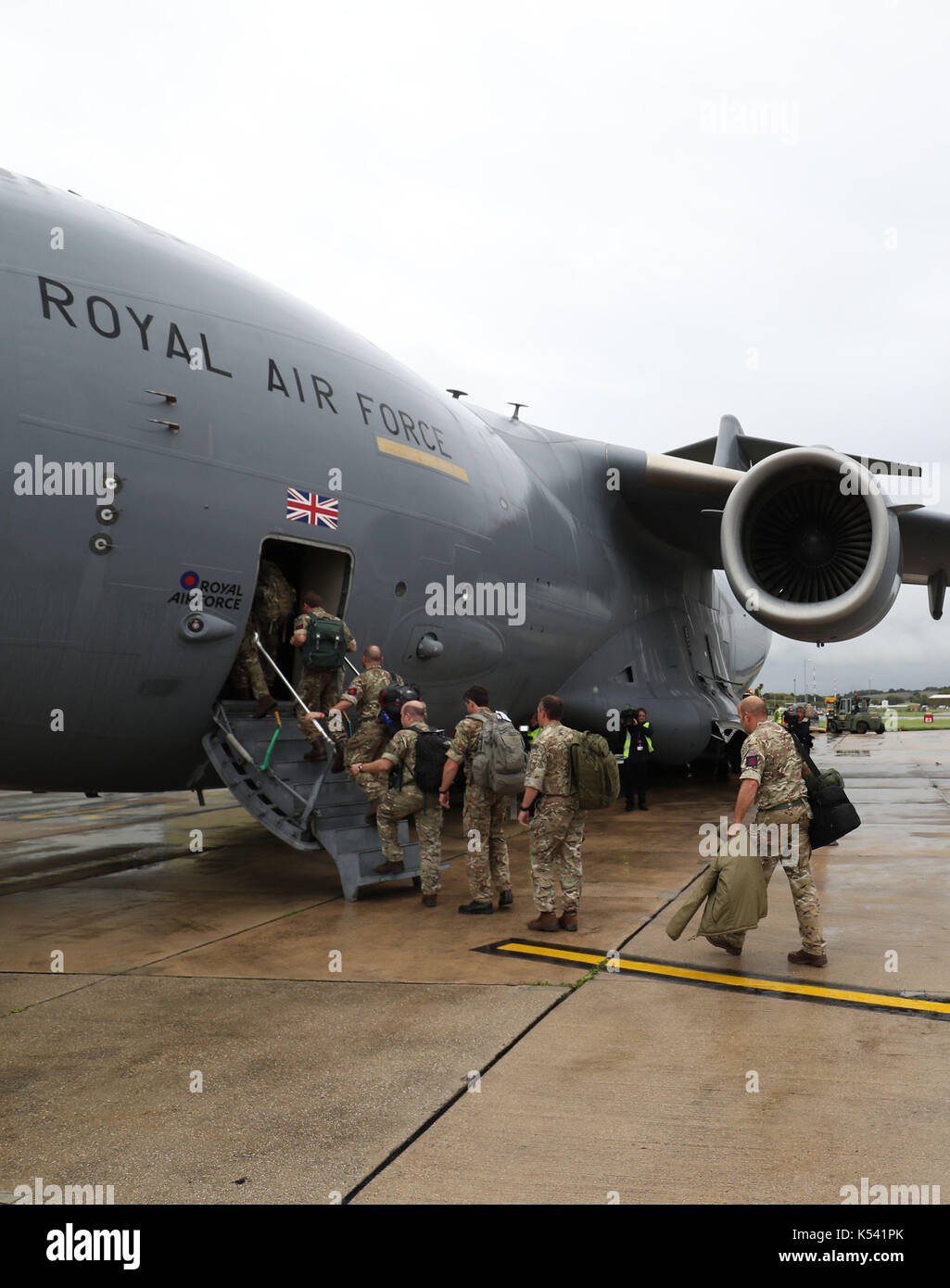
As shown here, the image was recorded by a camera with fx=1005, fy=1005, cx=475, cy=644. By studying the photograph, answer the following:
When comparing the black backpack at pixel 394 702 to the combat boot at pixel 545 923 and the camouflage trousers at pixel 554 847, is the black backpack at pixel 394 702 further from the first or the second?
the combat boot at pixel 545 923

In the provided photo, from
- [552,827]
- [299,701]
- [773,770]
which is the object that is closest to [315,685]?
[299,701]

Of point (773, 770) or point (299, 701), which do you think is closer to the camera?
point (773, 770)

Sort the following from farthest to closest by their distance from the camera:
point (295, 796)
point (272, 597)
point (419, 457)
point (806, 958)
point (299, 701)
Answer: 1. point (419, 457)
2. point (272, 597)
3. point (299, 701)
4. point (295, 796)
5. point (806, 958)

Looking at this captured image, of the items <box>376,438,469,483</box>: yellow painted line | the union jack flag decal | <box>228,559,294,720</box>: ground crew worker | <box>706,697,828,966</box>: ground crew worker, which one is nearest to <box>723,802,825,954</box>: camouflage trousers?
<box>706,697,828,966</box>: ground crew worker

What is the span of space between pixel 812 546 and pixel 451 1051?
28.0 feet

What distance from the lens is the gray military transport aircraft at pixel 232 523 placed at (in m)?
6.36

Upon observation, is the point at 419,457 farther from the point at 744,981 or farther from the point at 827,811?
the point at 744,981

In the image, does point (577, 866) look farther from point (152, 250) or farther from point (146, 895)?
point (152, 250)

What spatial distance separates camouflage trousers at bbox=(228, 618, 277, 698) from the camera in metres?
7.81

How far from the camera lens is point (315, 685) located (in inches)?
315

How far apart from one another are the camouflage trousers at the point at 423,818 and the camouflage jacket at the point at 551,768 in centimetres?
105

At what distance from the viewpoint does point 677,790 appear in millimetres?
16938

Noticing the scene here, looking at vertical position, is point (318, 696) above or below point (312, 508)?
below

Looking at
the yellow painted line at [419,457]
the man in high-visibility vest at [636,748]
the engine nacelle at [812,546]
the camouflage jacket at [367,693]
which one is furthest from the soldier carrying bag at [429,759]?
the man in high-visibility vest at [636,748]
